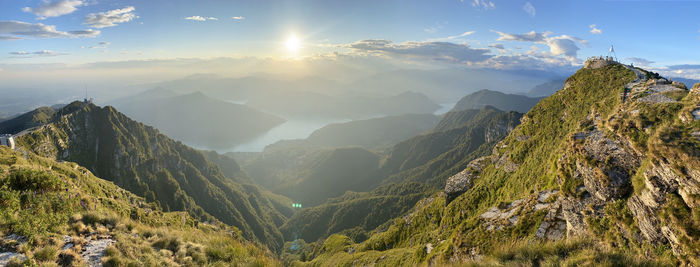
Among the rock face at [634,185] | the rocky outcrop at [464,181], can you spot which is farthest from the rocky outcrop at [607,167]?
the rocky outcrop at [464,181]

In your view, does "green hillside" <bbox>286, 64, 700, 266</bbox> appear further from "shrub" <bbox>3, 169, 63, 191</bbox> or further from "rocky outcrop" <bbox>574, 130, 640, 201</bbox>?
"shrub" <bbox>3, 169, 63, 191</bbox>

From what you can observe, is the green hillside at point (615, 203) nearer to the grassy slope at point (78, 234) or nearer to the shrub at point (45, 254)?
the grassy slope at point (78, 234)

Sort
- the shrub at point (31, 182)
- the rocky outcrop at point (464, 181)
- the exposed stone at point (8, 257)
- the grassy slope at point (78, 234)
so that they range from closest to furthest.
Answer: the exposed stone at point (8, 257) < the grassy slope at point (78, 234) < the shrub at point (31, 182) < the rocky outcrop at point (464, 181)

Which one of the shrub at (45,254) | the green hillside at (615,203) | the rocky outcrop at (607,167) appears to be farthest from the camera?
the rocky outcrop at (607,167)

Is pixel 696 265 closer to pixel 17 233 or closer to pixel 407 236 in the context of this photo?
pixel 17 233

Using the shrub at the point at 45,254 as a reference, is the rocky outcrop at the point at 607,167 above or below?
below

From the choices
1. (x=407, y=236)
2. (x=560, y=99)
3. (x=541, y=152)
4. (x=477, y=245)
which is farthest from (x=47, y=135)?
(x=560, y=99)

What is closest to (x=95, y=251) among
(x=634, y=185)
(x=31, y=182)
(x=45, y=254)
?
(x=45, y=254)

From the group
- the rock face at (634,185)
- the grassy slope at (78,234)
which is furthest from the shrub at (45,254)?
the rock face at (634,185)

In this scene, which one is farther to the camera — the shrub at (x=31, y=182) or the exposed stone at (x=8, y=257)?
the shrub at (x=31, y=182)

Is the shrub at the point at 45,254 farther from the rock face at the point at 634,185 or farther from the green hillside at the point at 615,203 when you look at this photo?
the rock face at the point at 634,185

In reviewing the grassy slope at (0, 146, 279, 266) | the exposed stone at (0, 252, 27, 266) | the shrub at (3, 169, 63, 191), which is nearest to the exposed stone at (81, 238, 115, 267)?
the grassy slope at (0, 146, 279, 266)

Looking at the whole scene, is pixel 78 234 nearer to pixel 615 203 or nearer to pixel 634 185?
pixel 634 185
